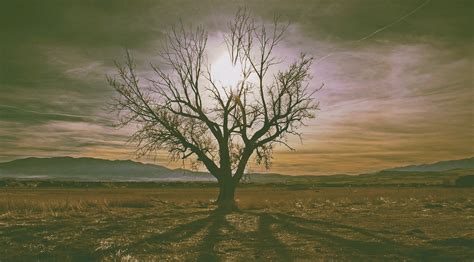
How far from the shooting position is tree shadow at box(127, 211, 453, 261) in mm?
12195

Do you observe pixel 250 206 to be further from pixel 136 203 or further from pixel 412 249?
pixel 412 249

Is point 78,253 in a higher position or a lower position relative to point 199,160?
lower

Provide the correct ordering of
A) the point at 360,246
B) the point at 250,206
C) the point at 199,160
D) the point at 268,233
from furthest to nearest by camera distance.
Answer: the point at 199,160 → the point at 250,206 → the point at 268,233 → the point at 360,246

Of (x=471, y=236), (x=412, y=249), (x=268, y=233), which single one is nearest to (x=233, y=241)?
(x=268, y=233)

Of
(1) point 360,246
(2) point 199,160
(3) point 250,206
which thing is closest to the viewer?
(1) point 360,246

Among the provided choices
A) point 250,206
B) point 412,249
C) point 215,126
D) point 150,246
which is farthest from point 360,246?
point 215,126

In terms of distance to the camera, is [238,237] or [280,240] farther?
[238,237]

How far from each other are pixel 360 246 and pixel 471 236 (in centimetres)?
377

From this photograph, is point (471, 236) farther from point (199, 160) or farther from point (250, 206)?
point (199, 160)

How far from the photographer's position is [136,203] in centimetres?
3025

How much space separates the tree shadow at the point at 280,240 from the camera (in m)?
12.2

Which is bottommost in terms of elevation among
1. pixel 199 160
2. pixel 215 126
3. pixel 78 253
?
pixel 78 253

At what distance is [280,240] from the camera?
14.6m

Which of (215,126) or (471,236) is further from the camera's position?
(215,126)
